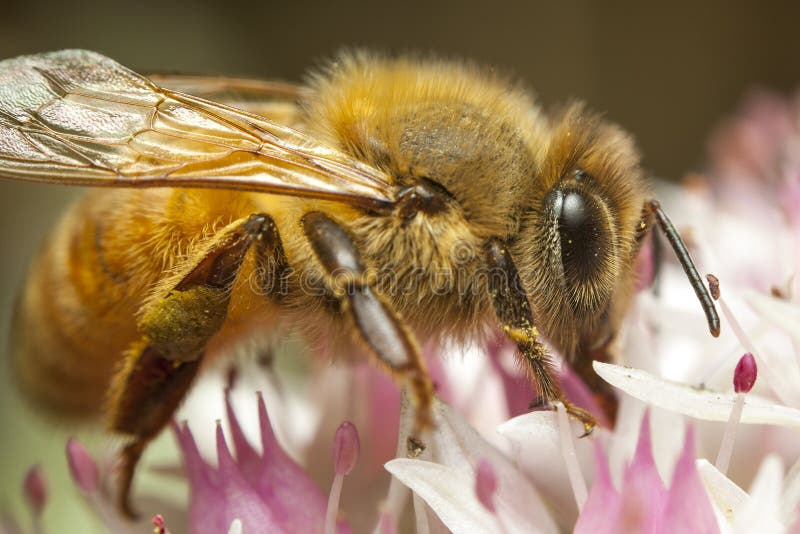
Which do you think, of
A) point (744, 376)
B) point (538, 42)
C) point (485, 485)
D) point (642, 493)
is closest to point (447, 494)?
point (485, 485)

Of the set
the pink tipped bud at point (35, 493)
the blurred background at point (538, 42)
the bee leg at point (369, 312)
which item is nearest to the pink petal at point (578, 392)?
the bee leg at point (369, 312)

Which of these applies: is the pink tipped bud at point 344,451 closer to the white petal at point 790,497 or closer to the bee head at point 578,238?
the bee head at point 578,238

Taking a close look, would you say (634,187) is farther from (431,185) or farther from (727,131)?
(727,131)

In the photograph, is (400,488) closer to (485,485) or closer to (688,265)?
(485,485)

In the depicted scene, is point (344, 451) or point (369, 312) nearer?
point (369, 312)

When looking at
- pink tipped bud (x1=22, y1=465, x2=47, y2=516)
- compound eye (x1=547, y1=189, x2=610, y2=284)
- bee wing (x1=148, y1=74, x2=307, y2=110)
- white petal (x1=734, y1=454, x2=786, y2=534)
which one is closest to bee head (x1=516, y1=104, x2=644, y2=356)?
compound eye (x1=547, y1=189, x2=610, y2=284)

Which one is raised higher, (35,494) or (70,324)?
(70,324)
